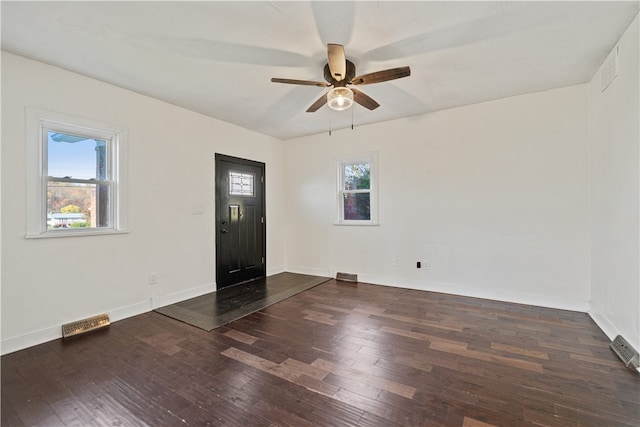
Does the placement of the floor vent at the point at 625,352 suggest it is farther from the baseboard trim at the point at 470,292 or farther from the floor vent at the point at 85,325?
the floor vent at the point at 85,325

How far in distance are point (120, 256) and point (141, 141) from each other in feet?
4.68

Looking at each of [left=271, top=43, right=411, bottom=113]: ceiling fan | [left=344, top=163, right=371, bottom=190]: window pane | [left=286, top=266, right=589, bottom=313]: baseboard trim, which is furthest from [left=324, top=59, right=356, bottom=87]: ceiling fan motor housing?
[left=286, top=266, right=589, bottom=313]: baseboard trim

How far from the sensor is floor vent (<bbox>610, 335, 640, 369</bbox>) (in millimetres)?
2162

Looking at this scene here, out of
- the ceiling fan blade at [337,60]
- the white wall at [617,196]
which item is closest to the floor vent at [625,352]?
the white wall at [617,196]

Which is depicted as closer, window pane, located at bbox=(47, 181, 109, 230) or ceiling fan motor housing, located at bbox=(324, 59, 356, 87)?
ceiling fan motor housing, located at bbox=(324, 59, 356, 87)

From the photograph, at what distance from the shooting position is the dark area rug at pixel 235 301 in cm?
329

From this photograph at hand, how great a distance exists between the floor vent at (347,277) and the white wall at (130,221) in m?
2.14

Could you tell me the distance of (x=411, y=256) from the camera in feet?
14.6

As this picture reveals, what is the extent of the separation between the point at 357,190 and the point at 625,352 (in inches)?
143

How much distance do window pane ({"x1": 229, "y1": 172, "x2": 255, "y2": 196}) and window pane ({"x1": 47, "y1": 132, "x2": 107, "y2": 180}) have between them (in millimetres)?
1825

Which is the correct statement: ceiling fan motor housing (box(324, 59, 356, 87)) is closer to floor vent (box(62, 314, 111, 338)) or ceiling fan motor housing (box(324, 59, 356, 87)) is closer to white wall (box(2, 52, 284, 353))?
white wall (box(2, 52, 284, 353))

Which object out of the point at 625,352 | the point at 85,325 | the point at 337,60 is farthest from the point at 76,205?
the point at 625,352

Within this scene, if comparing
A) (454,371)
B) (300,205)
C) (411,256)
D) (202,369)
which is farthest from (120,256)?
(411,256)

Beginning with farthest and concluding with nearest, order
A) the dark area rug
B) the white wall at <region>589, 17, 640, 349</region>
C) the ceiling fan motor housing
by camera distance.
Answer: the dark area rug
the ceiling fan motor housing
the white wall at <region>589, 17, 640, 349</region>
